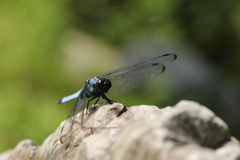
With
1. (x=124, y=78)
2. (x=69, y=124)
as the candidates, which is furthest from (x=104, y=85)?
(x=69, y=124)

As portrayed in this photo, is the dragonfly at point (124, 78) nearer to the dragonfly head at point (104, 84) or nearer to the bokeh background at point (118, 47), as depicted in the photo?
the dragonfly head at point (104, 84)

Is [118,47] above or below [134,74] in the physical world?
below

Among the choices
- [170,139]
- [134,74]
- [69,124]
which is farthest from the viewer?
[134,74]

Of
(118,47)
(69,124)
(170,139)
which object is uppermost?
(170,139)

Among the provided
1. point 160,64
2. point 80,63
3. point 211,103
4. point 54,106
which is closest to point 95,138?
point 160,64

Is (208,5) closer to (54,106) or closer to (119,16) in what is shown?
(119,16)

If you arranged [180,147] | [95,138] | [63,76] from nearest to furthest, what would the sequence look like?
[180,147] < [95,138] < [63,76]

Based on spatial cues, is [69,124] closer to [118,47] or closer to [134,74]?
[134,74]
